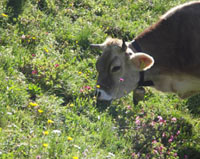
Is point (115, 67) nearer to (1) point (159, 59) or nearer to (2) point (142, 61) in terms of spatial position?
(2) point (142, 61)

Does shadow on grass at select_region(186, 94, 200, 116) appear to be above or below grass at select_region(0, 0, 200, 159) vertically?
below

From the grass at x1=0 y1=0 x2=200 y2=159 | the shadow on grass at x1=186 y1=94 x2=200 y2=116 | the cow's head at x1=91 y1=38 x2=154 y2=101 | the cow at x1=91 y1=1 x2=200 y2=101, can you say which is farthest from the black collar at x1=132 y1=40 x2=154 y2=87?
the shadow on grass at x1=186 y1=94 x2=200 y2=116

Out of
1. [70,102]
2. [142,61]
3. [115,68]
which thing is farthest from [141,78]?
[70,102]

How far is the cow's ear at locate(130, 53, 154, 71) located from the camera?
6663 mm

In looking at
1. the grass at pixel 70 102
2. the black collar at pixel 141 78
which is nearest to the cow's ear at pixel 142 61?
the black collar at pixel 141 78

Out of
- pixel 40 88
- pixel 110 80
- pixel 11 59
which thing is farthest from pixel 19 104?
pixel 110 80

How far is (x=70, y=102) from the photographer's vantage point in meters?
6.68

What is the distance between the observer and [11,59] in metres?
6.78

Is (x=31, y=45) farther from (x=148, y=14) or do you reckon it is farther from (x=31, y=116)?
(x=148, y=14)

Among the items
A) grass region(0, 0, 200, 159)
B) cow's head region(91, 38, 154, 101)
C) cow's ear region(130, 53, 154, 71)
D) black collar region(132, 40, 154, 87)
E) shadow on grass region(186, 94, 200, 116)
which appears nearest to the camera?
grass region(0, 0, 200, 159)

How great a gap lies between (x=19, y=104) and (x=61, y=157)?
1.45 meters

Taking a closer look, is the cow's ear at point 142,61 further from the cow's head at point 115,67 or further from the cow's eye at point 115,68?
the cow's eye at point 115,68

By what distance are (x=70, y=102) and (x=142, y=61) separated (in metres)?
1.39

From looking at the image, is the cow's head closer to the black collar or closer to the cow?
the cow
